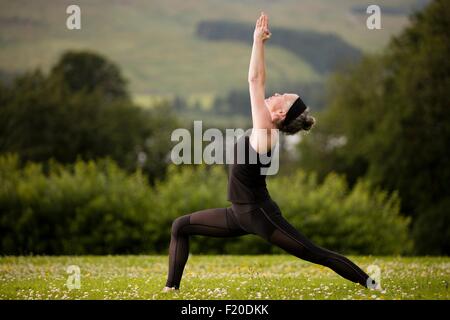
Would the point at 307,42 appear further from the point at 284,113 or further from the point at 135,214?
the point at 284,113

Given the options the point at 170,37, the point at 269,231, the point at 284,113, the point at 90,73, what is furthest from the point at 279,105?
the point at 170,37

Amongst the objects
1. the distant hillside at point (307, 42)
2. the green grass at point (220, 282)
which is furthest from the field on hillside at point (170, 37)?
the green grass at point (220, 282)

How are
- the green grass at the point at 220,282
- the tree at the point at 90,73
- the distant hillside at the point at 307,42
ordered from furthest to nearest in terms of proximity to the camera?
the distant hillside at the point at 307,42, the tree at the point at 90,73, the green grass at the point at 220,282

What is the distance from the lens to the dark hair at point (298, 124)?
31.0 feet

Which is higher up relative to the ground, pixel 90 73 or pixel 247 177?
pixel 90 73

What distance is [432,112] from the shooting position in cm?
4591

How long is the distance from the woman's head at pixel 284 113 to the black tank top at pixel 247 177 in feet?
1.50

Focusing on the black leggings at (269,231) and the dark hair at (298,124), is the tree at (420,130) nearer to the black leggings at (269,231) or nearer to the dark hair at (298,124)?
the black leggings at (269,231)

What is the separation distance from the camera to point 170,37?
469ft

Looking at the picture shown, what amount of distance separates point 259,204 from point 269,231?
422mm

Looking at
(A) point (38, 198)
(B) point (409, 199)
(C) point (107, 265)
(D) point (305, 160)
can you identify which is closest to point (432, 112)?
(B) point (409, 199)
